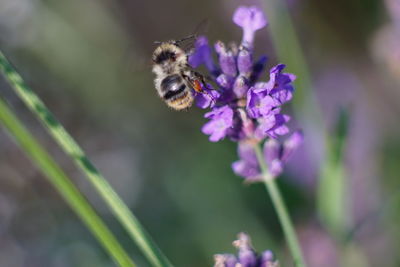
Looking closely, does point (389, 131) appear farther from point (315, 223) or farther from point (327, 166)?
point (327, 166)

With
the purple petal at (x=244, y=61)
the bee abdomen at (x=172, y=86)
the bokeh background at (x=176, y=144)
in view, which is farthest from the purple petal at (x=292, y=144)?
the bokeh background at (x=176, y=144)

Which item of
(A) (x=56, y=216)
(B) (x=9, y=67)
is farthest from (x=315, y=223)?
(B) (x=9, y=67)

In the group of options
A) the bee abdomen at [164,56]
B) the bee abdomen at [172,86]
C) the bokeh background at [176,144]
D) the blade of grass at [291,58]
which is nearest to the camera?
the bee abdomen at [172,86]

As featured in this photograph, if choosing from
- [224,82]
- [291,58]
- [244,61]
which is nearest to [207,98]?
[224,82]

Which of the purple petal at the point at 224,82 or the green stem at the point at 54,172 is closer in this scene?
the green stem at the point at 54,172

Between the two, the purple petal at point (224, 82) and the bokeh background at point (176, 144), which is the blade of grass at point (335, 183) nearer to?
the purple petal at point (224, 82)

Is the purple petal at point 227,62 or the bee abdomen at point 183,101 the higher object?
the bee abdomen at point 183,101

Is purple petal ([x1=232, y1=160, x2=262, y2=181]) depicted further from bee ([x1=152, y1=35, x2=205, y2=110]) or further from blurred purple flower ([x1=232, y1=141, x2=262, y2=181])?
bee ([x1=152, y1=35, x2=205, y2=110])

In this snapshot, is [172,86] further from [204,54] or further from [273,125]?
[273,125]
